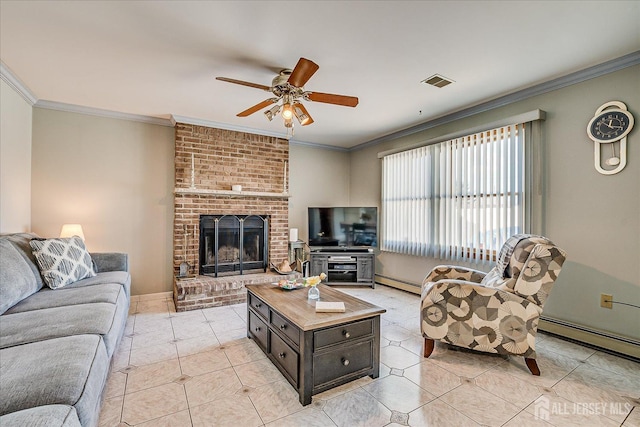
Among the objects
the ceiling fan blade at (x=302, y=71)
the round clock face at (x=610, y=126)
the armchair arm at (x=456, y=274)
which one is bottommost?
the armchair arm at (x=456, y=274)

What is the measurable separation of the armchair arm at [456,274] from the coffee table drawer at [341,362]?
121cm

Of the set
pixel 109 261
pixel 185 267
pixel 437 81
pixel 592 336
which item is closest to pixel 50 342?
pixel 109 261

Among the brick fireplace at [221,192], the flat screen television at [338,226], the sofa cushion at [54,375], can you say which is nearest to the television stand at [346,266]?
the flat screen television at [338,226]

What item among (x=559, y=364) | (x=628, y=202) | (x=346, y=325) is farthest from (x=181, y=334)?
(x=628, y=202)

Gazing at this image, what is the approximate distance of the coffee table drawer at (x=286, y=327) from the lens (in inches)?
75.7

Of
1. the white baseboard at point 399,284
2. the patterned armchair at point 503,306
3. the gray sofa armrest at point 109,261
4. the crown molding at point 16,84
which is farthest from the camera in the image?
the white baseboard at point 399,284

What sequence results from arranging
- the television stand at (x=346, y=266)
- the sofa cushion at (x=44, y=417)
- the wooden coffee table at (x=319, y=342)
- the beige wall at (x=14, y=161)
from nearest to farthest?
the sofa cushion at (x=44, y=417), the wooden coffee table at (x=319, y=342), the beige wall at (x=14, y=161), the television stand at (x=346, y=266)

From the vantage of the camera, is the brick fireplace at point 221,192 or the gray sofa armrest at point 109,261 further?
the brick fireplace at point 221,192

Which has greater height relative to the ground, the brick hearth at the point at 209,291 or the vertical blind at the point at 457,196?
the vertical blind at the point at 457,196

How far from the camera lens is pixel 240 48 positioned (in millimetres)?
2305

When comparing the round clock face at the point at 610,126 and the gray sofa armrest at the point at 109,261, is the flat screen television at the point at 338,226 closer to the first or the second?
the gray sofa armrest at the point at 109,261

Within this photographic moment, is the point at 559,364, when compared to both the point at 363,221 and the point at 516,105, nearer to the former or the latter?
the point at 516,105

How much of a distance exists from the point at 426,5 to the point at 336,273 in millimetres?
3786
